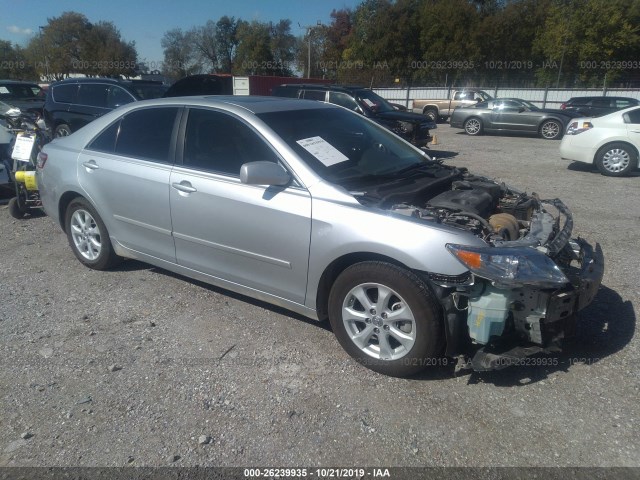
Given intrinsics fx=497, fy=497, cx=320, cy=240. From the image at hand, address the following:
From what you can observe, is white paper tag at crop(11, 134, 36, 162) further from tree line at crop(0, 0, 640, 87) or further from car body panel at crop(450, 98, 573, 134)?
tree line at crop(0, 0, 640, 87)

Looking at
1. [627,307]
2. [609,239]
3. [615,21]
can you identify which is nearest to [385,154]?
[627,307]

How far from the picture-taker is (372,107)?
12656 mm

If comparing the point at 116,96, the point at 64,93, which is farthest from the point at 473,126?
the point at 64,93

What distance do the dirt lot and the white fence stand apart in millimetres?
27862

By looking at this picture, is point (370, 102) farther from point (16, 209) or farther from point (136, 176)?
point (136, 176)

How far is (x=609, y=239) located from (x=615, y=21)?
3473 cm

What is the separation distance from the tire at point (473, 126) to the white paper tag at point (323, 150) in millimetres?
16476

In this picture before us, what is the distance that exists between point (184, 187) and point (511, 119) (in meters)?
16.8

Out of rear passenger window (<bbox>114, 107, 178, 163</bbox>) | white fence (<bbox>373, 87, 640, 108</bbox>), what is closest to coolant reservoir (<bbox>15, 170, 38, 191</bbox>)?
rear passenger window (<bbox>114, 107, 178, 163</bbox>)

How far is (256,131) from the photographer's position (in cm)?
357

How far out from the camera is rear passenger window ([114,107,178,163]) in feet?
13.4

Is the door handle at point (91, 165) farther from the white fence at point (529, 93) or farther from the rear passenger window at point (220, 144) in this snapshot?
the white fence at point (529, 93)

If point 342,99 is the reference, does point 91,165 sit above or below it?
below

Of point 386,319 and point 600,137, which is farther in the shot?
point 600,137
